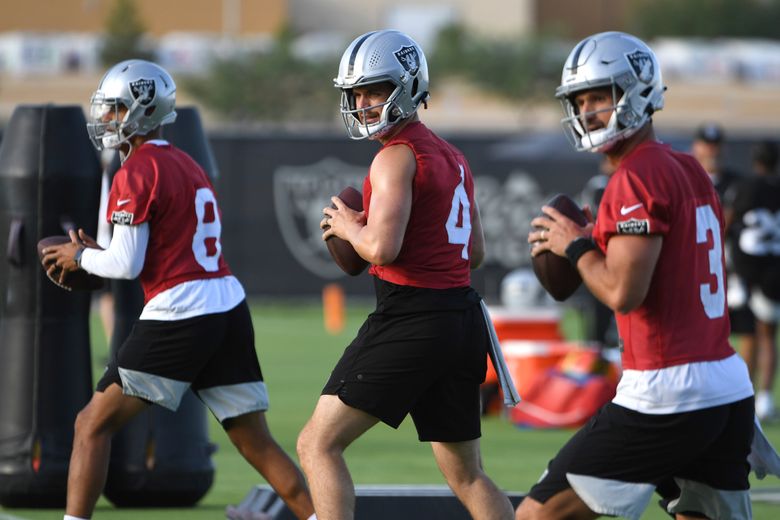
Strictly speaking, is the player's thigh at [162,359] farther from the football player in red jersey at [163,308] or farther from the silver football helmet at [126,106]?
the silver football helmet at [126,106]

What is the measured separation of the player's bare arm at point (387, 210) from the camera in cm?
576

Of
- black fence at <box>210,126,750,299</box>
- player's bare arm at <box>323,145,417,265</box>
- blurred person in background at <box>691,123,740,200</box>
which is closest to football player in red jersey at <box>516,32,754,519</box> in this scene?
player's bare arm at <box>323,145,417,265</box>

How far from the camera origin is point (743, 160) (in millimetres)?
22031

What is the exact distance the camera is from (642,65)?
5438mm

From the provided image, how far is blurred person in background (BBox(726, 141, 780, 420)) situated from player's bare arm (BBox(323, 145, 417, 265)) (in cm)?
626

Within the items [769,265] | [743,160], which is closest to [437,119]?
[743,160]

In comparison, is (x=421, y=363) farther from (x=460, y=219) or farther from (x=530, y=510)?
(x=530, y=510)

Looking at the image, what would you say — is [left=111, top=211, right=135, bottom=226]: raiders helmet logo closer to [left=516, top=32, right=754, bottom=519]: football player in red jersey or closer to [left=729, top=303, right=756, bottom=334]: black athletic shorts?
[left=516, top=32, right=754, bottom=519]: football player in red jersey

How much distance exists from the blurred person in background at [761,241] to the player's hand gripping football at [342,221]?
244 inches

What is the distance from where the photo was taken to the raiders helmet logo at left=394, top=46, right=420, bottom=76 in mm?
6105

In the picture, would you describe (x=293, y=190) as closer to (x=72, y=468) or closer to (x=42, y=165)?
(x=42, y=165)

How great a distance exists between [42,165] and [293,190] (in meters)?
13.4

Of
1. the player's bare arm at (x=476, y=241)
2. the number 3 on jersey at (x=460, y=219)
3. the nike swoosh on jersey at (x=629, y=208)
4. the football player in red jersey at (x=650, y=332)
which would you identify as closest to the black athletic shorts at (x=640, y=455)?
the football player in red jersey at (x=650, y=332)

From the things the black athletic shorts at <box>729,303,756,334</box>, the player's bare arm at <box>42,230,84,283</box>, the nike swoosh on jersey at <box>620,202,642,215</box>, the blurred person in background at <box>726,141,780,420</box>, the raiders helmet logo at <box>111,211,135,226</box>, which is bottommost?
the black athletic shorts at <box>729,303,756,334</box>
